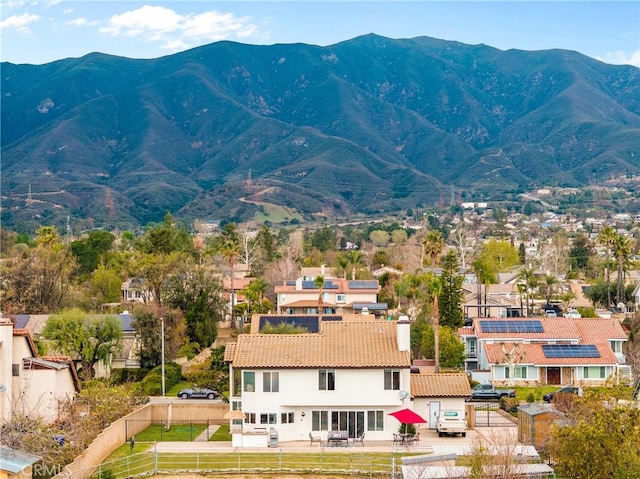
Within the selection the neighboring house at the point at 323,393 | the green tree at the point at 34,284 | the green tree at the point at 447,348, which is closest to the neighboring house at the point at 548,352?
the green tree at the point at 447,348

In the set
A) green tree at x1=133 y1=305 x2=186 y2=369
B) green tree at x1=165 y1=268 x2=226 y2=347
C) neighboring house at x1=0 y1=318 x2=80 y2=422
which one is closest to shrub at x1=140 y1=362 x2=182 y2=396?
green tree at x1=133 y1=305 x2=186 y2=369

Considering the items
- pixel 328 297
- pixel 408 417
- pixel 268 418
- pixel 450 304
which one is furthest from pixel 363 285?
pixel 408 417

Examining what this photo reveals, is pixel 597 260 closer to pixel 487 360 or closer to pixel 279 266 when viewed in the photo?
pixel 279 266

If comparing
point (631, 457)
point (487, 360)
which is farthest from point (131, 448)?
point (487, 360)

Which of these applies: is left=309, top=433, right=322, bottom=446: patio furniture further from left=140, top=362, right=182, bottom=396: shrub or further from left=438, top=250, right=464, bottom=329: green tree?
left=438, top=250, right=464, bottom=329: green tree

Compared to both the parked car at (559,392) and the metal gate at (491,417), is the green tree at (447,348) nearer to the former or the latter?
the parked car at (559,392)

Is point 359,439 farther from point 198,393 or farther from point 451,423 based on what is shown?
point 198,393
